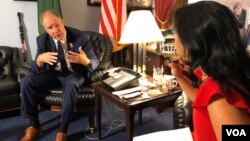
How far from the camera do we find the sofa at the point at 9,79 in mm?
2523

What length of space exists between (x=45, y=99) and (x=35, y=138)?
1.17 feet

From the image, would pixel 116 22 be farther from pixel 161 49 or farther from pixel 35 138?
pixel 35 138

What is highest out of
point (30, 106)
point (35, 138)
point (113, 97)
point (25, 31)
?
point (25, 31)

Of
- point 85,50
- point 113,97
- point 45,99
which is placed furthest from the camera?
point 85,50

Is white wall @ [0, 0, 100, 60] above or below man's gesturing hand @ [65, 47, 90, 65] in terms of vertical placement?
above

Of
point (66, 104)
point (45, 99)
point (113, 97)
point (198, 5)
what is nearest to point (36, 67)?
point (45, 99)

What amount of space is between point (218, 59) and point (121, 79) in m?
1.23

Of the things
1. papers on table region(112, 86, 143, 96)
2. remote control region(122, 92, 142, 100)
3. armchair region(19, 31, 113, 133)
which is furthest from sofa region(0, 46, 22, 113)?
remote control region(122, 92, 142, 100)

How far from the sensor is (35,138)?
7.43 feet

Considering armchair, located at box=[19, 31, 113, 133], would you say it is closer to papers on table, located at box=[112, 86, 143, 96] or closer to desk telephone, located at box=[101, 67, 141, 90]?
desk telephone, located at box=[101, 67, 141, 90]

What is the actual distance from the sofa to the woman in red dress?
213 centimetres

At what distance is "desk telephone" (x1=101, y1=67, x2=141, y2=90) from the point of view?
1.95 meters

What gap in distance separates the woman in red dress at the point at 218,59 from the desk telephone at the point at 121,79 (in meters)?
1.11

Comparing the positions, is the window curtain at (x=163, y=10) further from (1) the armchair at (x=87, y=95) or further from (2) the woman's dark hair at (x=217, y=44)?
(2) the woman's dark hair at (x=217, y=44)
